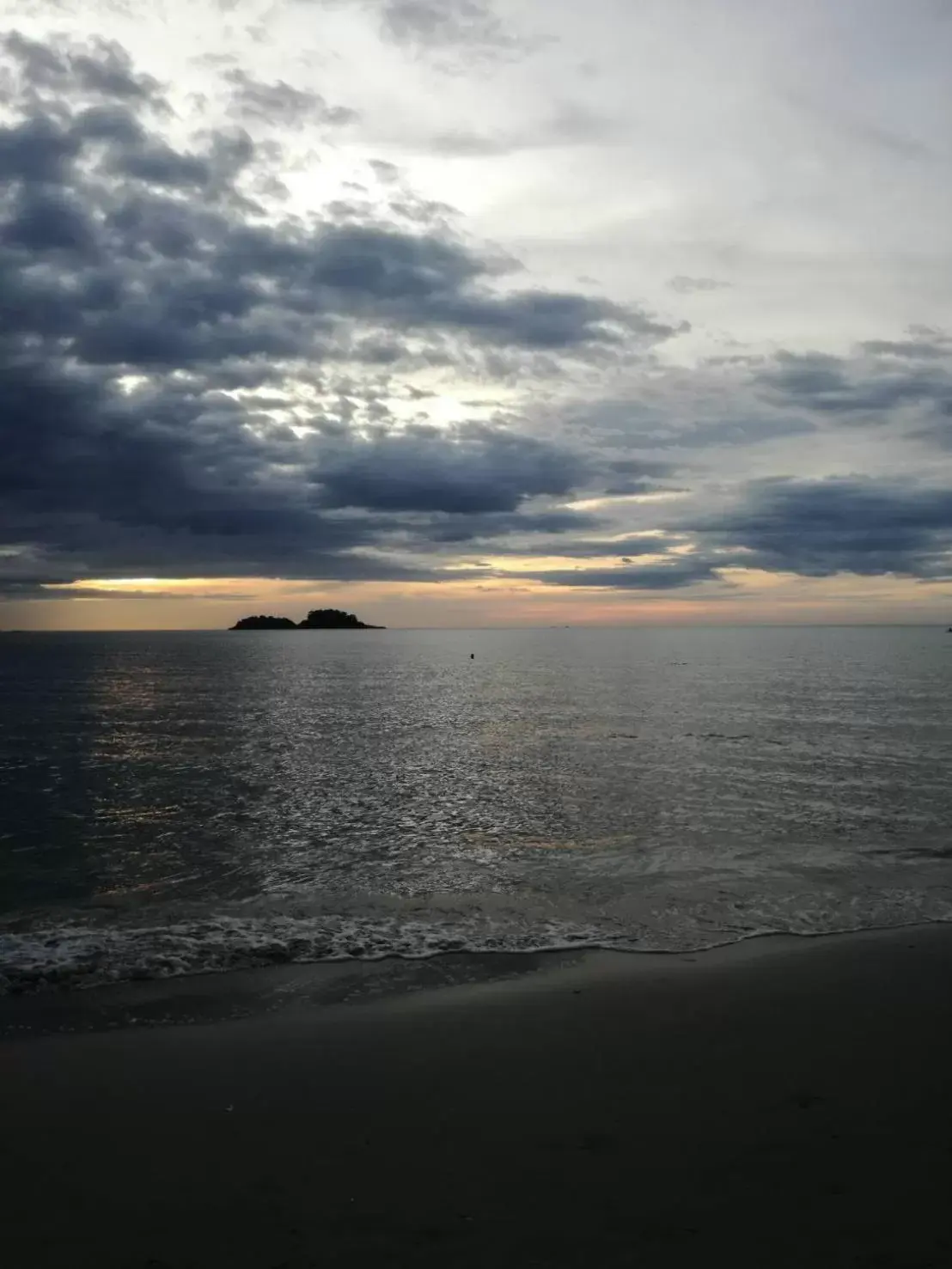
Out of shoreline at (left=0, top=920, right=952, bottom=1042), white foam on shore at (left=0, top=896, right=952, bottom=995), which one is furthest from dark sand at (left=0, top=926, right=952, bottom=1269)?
white foam on shore at (left=0, top=896, right=952, bottom=995)

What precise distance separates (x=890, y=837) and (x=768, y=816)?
10.1ft

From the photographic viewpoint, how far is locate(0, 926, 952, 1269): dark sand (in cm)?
527

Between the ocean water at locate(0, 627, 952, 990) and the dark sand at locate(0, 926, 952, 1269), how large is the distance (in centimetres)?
251

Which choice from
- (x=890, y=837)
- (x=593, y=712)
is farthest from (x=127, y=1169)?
(x=593, y=712)

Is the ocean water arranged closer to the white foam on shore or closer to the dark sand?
the white foam on shore

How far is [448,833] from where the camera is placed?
2008 centimetres

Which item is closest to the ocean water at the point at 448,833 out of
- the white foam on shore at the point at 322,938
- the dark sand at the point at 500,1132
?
the white foam on shore at the point at 322,938

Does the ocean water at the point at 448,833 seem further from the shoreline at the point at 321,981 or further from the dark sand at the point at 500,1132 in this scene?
the dark sand at the point at 500,1132

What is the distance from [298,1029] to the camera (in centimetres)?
877

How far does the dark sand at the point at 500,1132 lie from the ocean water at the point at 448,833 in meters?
2.51

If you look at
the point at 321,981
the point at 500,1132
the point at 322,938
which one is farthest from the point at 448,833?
the point at 500,1132

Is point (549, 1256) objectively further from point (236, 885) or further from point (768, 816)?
point (768, 816)

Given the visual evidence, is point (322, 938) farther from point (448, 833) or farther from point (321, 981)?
point (448, 833)

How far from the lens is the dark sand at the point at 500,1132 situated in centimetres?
527
